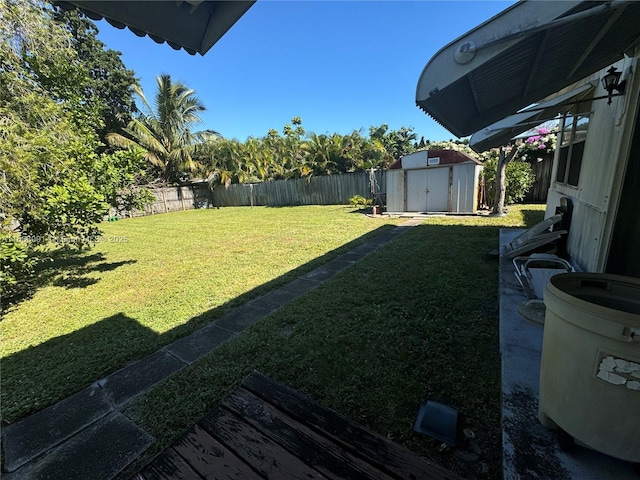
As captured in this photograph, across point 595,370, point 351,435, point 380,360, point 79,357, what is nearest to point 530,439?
point 595,370

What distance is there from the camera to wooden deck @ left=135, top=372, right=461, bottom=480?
4.57 feet

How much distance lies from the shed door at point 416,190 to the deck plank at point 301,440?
1036 cm

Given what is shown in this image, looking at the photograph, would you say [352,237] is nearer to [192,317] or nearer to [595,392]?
[192,317]

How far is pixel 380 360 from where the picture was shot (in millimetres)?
2457

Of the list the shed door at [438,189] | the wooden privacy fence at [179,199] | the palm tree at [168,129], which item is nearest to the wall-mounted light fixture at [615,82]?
the shed door at [438,189]

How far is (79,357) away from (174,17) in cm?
336

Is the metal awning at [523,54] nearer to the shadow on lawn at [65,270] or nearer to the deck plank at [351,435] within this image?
the deck plank at [351,435]

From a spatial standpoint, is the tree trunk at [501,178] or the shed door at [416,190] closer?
the tree trunk at [501,178]

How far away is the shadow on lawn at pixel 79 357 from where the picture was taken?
94.3 inches

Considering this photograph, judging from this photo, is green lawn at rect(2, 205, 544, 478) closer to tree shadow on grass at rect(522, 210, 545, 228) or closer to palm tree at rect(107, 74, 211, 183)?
tree shadow on grass at rect(522, 210, 545, 228)

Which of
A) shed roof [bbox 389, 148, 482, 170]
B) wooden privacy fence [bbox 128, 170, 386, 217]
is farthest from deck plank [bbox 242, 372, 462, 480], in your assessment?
A: wooden privacy fence [bbox 128, 170, 386, 217]

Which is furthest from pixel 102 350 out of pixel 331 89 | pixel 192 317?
pixel 331 89

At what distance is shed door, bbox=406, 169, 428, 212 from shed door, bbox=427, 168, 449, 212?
155mm

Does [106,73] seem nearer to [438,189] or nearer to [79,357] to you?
[438,189]
